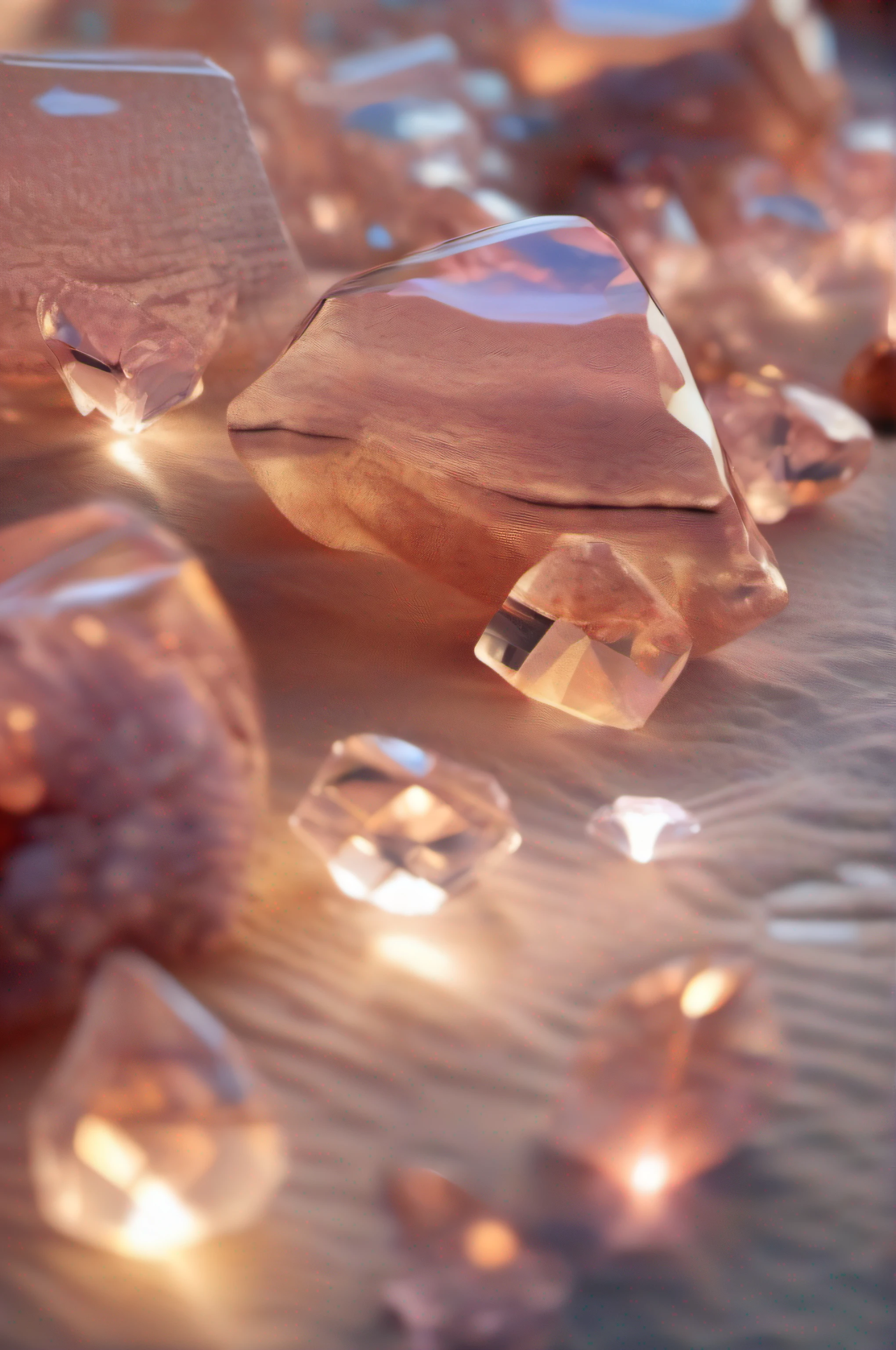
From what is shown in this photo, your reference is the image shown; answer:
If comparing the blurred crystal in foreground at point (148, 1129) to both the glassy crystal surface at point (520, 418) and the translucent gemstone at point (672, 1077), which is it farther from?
the glassy crystal surface at point (520, 418)

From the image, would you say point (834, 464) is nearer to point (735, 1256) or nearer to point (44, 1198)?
point (735, 1256)

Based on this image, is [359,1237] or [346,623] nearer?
[359,1237]

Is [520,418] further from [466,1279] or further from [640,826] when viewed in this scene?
[466,1279]

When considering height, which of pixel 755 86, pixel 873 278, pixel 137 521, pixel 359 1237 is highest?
pixel 755 86

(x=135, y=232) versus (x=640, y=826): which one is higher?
(x=135, y=232)

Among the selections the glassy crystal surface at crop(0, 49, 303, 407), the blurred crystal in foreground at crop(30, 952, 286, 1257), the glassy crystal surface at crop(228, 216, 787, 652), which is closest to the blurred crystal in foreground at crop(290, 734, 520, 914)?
the blurred crystal in foreground at crop(30, 952, 286, 1257)

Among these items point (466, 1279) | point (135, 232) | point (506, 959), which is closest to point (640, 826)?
point (506, 959)

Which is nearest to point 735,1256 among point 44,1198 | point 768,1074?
point 768,1074
